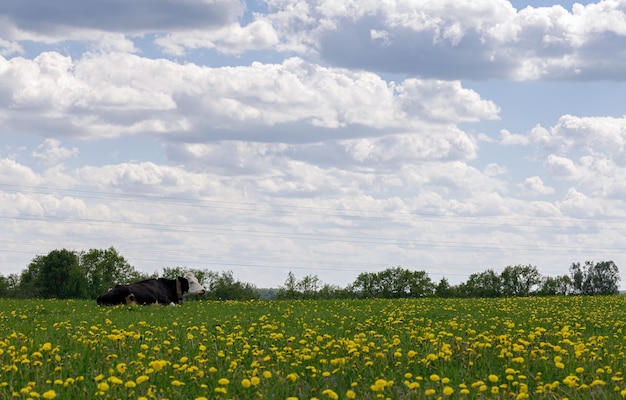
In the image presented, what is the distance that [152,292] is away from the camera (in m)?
35.9

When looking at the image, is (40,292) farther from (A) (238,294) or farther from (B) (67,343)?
(B) (67,343)

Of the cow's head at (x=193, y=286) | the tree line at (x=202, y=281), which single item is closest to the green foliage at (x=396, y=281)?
the tree line at (x=202, y=281)

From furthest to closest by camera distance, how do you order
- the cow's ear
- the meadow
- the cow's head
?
the cow's head → the cow's ear → the meadow

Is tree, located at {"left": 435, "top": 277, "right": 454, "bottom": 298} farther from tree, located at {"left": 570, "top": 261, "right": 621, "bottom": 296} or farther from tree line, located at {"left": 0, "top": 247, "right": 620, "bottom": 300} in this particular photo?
tree, located at {"left": 570, "top": 261, "right": 621, "bottom": 296}

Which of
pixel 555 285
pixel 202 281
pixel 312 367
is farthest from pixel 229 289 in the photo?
pixel 312 367

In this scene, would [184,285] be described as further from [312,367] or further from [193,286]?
[312,367]

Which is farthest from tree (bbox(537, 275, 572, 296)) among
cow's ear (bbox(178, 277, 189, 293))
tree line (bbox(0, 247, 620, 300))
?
cow's ear (bbox(178, 277, 189, 293))

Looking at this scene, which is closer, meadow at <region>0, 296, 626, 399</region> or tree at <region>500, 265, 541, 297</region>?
meadow at <region>0, 296, 626, 399</region>

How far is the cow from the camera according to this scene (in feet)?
110

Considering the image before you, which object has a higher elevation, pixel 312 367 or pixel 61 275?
pixel 61 275

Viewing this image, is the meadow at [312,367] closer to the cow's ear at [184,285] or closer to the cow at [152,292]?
the cow at [152,292]

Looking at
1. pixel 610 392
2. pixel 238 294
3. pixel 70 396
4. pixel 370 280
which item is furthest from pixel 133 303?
pixel 238 294

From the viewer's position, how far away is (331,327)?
1962cm

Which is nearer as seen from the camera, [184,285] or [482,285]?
[184,285]
